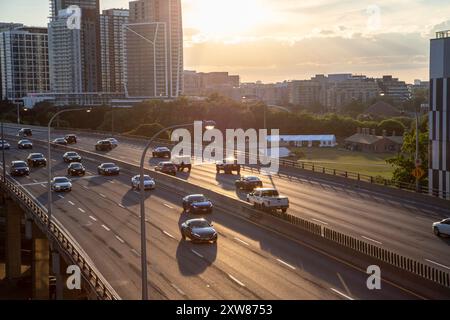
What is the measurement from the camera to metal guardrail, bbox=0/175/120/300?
2320cm

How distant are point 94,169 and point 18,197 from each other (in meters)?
18.2

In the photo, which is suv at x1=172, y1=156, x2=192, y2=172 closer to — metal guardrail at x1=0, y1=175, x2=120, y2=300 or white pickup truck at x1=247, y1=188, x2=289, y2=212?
metal guardrail at x1=0, y1=175, x2=120, y2=300

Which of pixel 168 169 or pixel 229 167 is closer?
pixel 168 169

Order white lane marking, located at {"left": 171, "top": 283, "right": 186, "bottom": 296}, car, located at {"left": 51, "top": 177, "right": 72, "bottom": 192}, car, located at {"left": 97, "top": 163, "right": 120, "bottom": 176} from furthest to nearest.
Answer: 1. car, located at {"left": 97, "top": 163, "right": 120, "bottom": 176}
2. car, located at {"left": 51, "top": 177, "right": 72, "bottom": 192}
3. white lane marking, located at {"left": 171, "top": 283, "right": 186, "bottom": 296}

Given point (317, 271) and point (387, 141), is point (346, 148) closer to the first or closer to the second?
point (387, 141)

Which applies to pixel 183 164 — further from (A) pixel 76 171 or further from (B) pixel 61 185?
(B) pixel 61 185

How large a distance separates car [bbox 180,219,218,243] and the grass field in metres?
51.3

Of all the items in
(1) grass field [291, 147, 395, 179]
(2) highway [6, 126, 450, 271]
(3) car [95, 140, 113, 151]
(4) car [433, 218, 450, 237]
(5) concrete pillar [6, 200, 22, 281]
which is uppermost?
(3) car [95, 140, 113, 151]

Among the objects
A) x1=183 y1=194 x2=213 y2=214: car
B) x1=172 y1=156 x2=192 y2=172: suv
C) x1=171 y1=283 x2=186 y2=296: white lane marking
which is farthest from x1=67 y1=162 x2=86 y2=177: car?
x1=171 y1=283 x2=186 y2=296: white lane marking

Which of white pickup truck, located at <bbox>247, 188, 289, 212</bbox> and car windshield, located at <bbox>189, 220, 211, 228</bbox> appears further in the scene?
white pickup truck, located at <bbox>247, 188, 289, 212</bbox>

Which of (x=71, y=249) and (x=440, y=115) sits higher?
(x=440, y=115)

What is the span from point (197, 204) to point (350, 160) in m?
70.0

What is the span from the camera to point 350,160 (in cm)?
10650

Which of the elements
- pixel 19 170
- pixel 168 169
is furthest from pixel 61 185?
pixel 19 170
